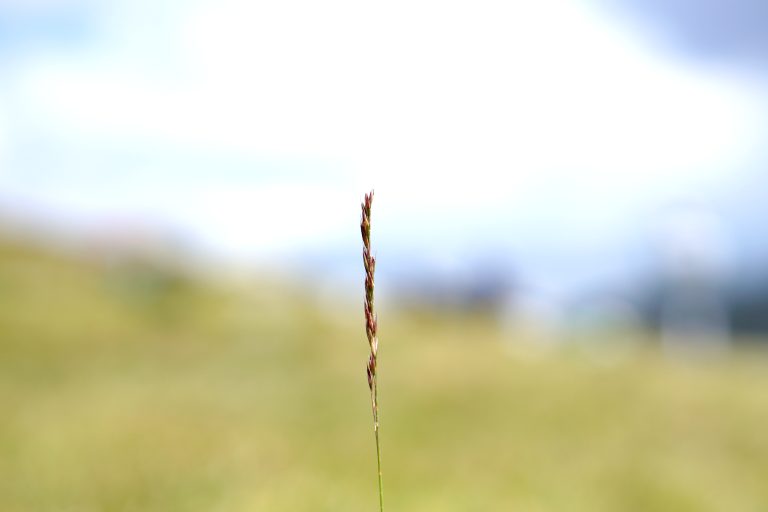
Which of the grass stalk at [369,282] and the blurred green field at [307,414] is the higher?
the grass stalk at [369,282]

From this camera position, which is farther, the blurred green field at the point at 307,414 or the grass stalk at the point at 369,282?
the blurred green field at the point at 307,414

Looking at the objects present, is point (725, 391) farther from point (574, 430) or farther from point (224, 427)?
point (224, 427)

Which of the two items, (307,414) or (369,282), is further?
(307,414)

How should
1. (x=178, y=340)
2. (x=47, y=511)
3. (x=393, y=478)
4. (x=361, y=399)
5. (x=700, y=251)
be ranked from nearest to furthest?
(x=47, y=511), (x=393, y=478), (x=361, y=399), (x=178, y=340), (x=700, y=251)

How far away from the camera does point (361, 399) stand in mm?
23578

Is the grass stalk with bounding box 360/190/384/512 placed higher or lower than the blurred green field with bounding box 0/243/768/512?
higher

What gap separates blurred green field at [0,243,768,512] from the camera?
32.8 ft

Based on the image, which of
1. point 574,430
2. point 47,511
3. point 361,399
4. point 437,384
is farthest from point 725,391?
point 47,511

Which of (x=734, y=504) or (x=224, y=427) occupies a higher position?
(x=224, y=427)

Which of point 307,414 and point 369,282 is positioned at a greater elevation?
point 369,282

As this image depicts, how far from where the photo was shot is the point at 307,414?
20.5 m

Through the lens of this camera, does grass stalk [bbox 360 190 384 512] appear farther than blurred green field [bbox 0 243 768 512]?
No

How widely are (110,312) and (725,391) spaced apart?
81.7 ft

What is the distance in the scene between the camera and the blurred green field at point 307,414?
9992 mm
